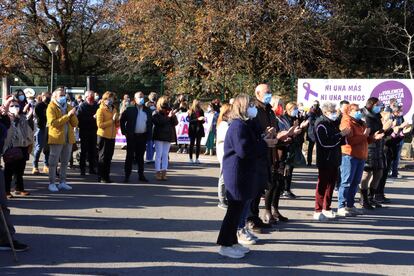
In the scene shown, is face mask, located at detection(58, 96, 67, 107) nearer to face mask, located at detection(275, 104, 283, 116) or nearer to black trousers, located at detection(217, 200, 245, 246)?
face mask, located at detection(275, 104, 283, 116)

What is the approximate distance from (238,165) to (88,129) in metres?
6.67

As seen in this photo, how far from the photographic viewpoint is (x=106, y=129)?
36.6 feet

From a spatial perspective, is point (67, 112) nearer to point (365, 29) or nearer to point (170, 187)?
point (170, 187)

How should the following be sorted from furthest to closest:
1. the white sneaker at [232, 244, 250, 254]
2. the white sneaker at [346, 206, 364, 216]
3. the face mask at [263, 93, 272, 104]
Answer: the white sneaker at [346, 206, 364, 216] → the face mask at [263, 93, 272, 104] → the white sneaker at [232, 244, 250, 254]

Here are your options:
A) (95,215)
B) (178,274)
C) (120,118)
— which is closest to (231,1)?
(120,118)

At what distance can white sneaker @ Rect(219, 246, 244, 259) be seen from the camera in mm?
6219

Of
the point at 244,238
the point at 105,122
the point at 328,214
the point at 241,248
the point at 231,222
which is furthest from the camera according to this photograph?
the point at 105,122

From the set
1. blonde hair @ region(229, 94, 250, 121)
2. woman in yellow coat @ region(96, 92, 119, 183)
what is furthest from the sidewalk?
blonde hair @ region(229, 94, 250, 121)

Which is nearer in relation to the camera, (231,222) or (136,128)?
(231,222)

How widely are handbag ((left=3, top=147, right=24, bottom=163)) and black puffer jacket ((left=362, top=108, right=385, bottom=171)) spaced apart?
6.07 meters

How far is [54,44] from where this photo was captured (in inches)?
999

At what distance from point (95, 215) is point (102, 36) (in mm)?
30125

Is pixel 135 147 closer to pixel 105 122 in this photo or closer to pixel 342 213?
pixel 105 122

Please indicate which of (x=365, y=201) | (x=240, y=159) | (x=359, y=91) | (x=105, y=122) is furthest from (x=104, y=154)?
(x=359, y=91)
